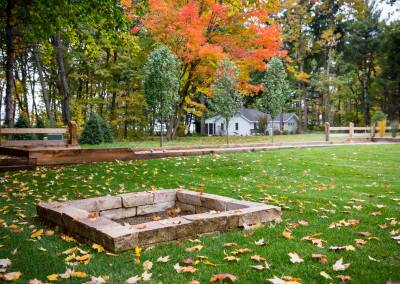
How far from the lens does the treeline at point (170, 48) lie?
35.4ft

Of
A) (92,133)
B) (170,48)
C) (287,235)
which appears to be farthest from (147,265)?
(170,48)

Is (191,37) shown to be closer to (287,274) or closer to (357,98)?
(287,274)

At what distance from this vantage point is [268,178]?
330 inches

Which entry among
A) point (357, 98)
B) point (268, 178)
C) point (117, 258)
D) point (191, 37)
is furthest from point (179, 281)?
point (357, 98)

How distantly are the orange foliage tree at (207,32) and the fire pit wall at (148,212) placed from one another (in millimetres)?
14373

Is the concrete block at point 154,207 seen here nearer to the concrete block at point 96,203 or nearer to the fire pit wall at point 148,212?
the fire pit wall at point 148,212

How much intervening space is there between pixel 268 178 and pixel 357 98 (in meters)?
42.4

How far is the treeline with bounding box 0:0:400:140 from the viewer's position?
10.8m

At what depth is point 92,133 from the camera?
1742cm

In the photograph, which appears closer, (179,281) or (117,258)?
(179,281)

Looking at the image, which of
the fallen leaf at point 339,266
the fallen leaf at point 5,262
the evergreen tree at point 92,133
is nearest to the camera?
the fallen leaf at point 339,266

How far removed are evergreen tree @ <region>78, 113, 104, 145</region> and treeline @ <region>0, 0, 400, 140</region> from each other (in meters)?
1.28

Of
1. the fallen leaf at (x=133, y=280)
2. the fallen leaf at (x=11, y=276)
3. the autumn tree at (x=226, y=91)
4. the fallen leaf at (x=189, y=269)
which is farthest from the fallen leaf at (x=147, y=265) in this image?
the autumn tree at (x=226, y=91)

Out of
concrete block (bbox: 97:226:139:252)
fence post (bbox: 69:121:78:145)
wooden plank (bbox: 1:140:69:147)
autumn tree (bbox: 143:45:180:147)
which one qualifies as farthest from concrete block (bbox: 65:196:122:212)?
autumn tree (bbox: 143:45:180:147)
